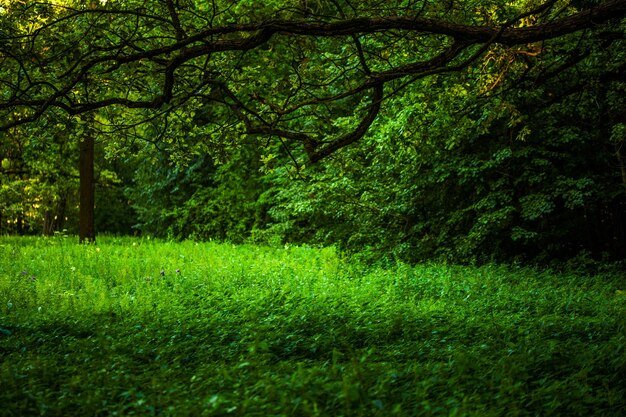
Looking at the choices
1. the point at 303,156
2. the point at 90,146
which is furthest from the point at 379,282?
the point at 90,146

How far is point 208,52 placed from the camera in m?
6.18

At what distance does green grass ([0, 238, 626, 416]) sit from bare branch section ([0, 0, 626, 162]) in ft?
7.71

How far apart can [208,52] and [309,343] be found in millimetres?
3401

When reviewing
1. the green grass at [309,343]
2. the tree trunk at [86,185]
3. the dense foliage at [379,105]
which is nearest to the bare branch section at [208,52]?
the dense foliage at [379,105]

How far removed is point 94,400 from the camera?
4004 mm

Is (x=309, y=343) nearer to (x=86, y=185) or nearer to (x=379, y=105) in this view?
(x=379, y=105)

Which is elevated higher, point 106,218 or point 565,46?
point 565,46

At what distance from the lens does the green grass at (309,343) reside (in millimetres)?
4117

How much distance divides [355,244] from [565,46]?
23.8ft

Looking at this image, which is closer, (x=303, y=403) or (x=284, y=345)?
(x=303, y=403)

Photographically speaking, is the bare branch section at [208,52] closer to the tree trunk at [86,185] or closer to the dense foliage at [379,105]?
the dense foliage at [379,105]

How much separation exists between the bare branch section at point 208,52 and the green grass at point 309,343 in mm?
2350

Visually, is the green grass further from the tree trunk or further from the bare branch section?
the tree trunk

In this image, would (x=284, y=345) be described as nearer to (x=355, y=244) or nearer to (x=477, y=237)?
(x=477, y=237)
